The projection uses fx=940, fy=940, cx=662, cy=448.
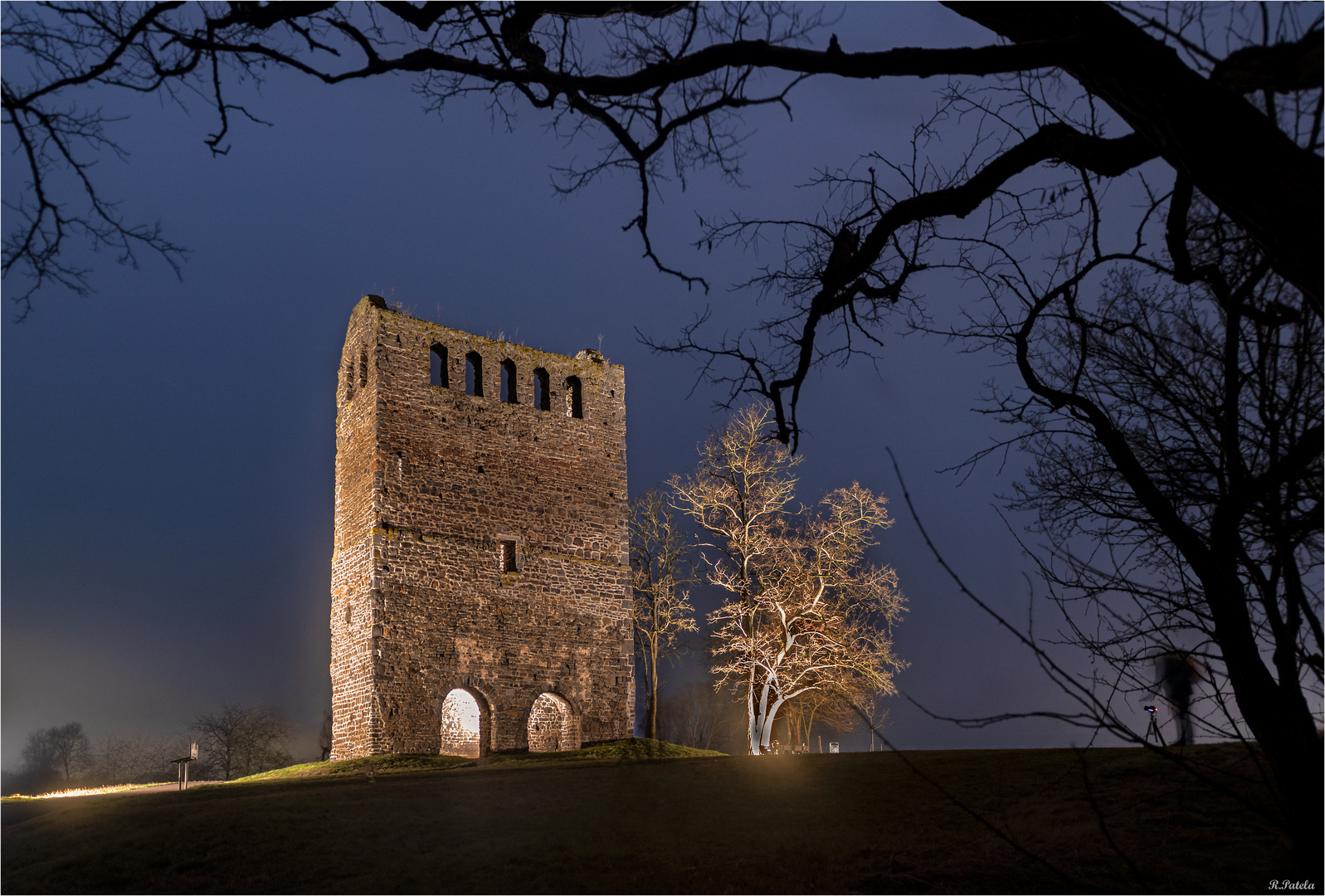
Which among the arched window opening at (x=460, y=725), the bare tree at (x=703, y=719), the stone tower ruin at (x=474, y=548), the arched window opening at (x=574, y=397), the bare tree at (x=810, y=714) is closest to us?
the stone tower ruin at (x=474, y=548)

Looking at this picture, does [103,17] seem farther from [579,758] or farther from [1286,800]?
[579,758]

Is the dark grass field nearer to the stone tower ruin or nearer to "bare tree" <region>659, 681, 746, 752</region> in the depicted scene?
the stone tower ruin

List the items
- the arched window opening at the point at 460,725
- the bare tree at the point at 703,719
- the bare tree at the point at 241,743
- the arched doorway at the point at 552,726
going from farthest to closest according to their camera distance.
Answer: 1. the bare tree at the point at 703,719
2. the bare tree at the point at 241,743
3. the arched window opening at the point at 460,725
4. the arched doorway at the point at 552,726

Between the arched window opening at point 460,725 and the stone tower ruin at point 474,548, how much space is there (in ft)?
0.12

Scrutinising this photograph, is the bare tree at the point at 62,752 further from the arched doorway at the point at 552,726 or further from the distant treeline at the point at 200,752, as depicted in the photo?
the arched doorway at the point at 552,726

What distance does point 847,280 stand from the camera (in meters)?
5.17

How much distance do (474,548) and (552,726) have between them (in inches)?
167

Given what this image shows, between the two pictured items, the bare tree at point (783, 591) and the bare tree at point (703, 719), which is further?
the bare tree at point (703, 719)

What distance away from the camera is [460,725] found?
21375 millimetres

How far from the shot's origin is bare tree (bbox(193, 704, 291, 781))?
32750 mm

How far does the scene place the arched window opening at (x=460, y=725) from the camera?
69.5 ft

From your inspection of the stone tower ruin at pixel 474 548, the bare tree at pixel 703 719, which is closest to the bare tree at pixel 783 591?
the stone tower ruin at pixel 474 548

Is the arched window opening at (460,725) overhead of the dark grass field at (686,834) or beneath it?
overhead

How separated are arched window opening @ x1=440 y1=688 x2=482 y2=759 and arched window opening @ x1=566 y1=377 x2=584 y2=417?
6847mm
